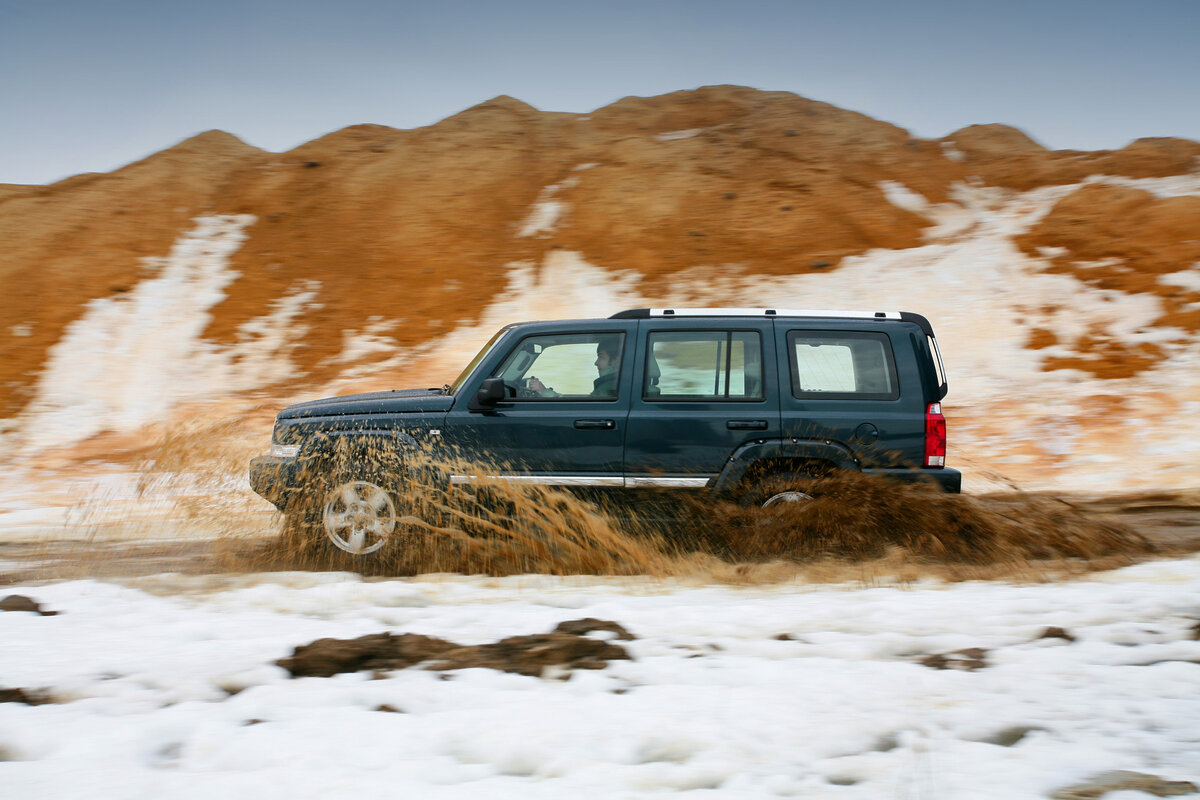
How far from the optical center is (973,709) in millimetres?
3525

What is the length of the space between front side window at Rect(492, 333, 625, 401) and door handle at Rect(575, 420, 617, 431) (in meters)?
0.18

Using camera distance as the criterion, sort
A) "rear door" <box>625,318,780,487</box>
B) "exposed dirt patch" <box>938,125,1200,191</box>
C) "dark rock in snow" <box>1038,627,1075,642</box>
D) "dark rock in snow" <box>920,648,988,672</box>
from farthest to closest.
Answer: "exposed dirt patch" <box>938,125,1200,191</box> < "rear door" <box>625,318,780,487</box> < "dark rock in snow" <box>1038,627,1075,642</box> < "dark rock in snow" <box>920,648,988,672</box>

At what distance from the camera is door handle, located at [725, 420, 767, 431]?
6.08m

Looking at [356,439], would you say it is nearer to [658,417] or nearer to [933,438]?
[658,417]

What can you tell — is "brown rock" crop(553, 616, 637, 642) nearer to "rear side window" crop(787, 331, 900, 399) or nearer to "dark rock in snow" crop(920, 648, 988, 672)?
"dark rock in snow" crop(920, 648, 988, 672)

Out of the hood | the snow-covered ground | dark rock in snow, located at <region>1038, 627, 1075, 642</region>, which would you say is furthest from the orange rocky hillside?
dark rock in snow, located at <region>1038, 627, 1075, 642</region>

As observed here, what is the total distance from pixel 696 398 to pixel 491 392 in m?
1.38

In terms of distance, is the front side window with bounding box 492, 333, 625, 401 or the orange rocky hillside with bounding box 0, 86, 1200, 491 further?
the orange rocky hillside with bounding box 0, 86, 1200, 491

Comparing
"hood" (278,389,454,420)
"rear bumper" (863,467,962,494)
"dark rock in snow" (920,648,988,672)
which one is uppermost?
"hood" (278,389,454,420)

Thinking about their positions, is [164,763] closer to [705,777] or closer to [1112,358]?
[705,777]

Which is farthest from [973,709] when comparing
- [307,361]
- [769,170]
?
[769,170]

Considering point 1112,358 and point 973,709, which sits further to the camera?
point 1112,358

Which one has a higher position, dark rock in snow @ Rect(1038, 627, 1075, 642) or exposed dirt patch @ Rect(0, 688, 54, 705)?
exposed dirt patch @ Rect(0, 688, 54, 705)

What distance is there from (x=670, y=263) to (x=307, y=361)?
33.8ft
